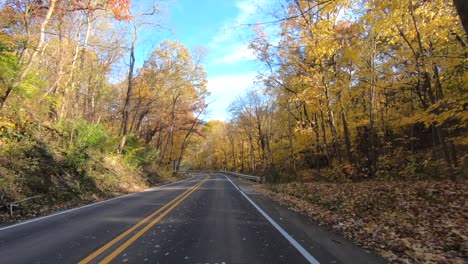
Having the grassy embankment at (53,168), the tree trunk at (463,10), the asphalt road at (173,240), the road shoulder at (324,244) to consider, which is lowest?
the road shoulder at (324,244)

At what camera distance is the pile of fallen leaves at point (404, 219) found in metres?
5.70

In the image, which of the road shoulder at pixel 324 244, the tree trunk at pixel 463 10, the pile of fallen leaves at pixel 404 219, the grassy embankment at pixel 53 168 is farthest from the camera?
the grassy embankment at pixel 53 168

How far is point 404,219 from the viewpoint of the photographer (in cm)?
788

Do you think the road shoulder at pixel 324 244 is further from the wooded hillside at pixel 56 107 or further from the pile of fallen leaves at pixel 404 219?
the wooded hillside at pixel 56 107

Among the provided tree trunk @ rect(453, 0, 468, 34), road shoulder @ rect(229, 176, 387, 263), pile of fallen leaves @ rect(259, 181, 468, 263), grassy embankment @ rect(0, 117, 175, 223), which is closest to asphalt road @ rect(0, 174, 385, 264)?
road shoulder @ rect(229, 176, 387, 263)

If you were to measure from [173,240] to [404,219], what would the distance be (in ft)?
17.7

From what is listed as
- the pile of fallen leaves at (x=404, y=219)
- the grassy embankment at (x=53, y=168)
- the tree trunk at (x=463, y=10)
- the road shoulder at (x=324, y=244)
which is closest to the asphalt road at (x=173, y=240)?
the road shoulder at (x=324, y=244)

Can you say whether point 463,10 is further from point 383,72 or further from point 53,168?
point 53,168

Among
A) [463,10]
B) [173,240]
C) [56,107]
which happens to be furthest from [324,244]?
[56,107]

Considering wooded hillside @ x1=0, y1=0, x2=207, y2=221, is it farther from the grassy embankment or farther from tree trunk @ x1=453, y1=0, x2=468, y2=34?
tree trunk @ x1=453, y1=0, x2=468, y2=34

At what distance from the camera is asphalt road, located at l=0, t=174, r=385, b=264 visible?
5.37 m

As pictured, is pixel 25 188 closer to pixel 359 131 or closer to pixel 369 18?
pixel 369 18

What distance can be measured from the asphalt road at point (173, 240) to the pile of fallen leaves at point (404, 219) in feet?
2.16

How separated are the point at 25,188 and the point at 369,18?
44.7ft
